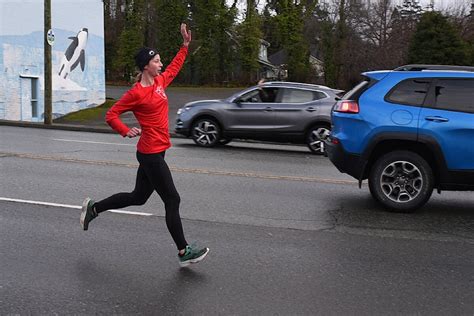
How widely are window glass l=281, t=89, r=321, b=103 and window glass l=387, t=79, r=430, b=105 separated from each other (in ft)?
22.9

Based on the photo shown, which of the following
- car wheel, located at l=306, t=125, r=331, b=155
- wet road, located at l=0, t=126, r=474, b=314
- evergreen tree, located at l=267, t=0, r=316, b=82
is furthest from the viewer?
evergreen tree, located at l=267, t=0, r=316, b=82

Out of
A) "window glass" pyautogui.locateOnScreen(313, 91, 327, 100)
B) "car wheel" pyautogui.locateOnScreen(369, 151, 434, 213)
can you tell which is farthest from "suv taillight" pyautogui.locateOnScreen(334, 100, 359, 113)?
"window glass" pyautogui.locateOnScreen(313, 91, 327, 100)

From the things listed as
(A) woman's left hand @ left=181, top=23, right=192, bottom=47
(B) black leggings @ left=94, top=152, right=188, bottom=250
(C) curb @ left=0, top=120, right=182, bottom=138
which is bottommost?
(C) curb @ left=0, top=120, right=182, bottom=138

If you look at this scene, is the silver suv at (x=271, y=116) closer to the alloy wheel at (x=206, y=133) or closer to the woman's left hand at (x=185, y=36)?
the alloy wheel at (x=206, y=133)

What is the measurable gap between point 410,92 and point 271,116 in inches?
283

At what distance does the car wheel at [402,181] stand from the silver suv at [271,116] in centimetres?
672

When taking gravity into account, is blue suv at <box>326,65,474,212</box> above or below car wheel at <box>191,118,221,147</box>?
above

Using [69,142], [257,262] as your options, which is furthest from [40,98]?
[257,262]

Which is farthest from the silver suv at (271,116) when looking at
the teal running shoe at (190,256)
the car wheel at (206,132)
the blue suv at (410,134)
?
the teal running shoe at (190,256)

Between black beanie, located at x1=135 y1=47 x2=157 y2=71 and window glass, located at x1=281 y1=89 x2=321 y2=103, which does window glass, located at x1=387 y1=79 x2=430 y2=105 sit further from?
window glass, located at x1=281 y1=89 x2=321 y2=103

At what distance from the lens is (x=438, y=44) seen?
32.4 metres

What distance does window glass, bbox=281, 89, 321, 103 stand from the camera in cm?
1456

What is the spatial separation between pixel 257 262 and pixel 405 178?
2.96 metres

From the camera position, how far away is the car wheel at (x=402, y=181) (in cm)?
737
